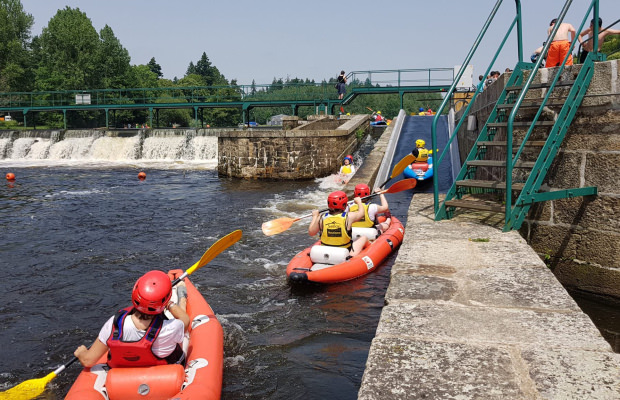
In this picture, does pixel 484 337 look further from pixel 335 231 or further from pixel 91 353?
pixel 335 231

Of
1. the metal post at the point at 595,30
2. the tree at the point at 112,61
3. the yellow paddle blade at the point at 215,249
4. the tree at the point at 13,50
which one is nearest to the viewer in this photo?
the metal post at the point at 595,30

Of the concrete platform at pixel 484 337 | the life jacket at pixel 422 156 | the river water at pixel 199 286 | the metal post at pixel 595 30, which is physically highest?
the metal post at pixel 595 30

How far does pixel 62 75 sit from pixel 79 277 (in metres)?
50.7

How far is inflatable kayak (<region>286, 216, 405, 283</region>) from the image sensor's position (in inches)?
270

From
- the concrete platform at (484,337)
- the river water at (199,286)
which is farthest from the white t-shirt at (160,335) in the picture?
the concrete platform at (484,337)

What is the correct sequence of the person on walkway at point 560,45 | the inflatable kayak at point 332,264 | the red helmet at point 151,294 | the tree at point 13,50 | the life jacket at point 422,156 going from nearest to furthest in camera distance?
the red helmet at point 151,294 < the inflatable kayak at point 332,264 < the person on walkway at point 560,45 < the life jacket at point 422,156 < the tree at point 13,50

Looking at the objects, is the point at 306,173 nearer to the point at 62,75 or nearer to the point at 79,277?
the point at 79,277

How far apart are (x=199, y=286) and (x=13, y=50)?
55142mm

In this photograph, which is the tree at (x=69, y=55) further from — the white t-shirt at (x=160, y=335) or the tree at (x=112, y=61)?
the white t-shirt at (x=160, y=335)

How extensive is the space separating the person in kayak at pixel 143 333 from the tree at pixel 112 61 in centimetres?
5594

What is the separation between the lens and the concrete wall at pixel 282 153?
17.5 m

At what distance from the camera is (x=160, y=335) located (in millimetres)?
3756

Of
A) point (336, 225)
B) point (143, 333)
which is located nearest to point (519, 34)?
point (336, 225)

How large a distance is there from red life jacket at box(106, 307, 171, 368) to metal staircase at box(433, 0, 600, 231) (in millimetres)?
3686
